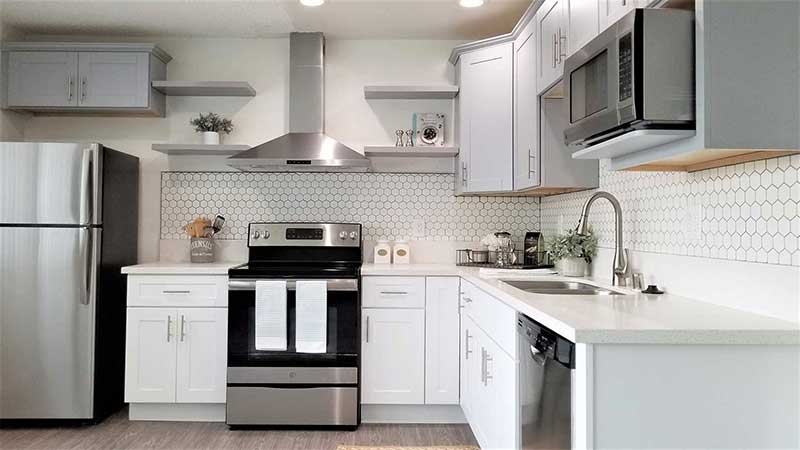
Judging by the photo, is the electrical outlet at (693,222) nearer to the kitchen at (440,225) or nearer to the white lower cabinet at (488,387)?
the kitchen at (440,225)

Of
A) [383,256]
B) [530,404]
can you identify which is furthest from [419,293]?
[530,404]

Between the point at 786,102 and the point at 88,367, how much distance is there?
137 inches

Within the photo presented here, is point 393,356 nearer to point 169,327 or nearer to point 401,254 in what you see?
point 401,254

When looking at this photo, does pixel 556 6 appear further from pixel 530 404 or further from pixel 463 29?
pixel 530 404

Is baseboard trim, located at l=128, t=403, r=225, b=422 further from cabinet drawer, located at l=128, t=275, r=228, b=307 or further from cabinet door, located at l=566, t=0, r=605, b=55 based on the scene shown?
cabinet door, located at l=566, t=0, r=605, b=55

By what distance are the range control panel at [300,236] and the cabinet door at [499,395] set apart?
1399 millimetres

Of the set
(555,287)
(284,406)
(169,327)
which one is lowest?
(284,406)

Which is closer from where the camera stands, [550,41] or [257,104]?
[550,41]

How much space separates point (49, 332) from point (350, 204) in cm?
195

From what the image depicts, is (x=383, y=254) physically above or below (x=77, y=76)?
below

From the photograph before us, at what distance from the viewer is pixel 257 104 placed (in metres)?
3.87

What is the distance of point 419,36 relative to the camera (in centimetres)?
383

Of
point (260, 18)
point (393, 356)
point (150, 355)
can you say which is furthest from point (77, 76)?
point (393, 356)

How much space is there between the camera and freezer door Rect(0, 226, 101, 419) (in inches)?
125
